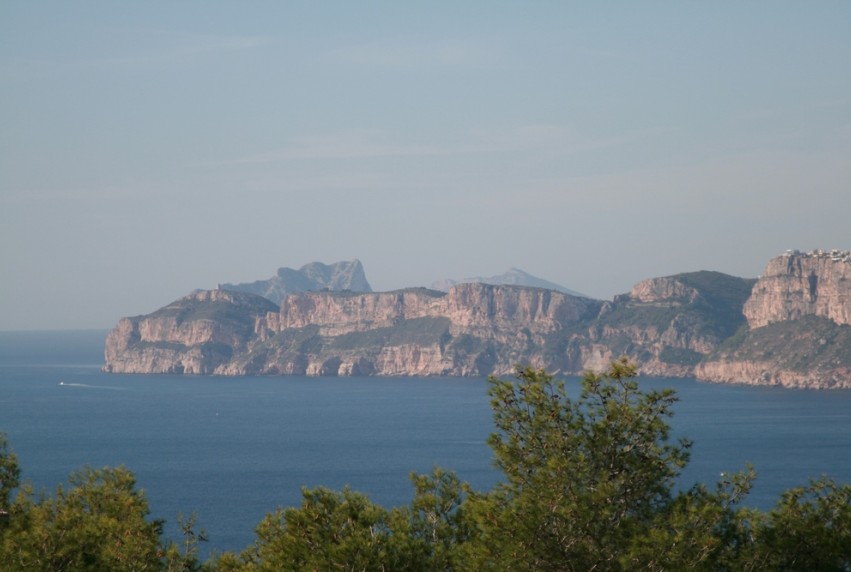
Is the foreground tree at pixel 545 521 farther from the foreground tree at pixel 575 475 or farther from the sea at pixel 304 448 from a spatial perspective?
the sea at pixel 304 448

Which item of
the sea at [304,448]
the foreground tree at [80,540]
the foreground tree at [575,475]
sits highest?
the foreground tree at [575,475]

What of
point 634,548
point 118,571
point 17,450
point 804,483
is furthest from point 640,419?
point 17,450

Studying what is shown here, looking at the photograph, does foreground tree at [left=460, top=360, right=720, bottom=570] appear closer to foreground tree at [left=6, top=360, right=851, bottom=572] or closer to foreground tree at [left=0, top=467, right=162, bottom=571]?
foreground tree at [left=6, top=360, right=851, bottom=572]

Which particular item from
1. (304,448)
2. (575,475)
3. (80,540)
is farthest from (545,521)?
(304,448)

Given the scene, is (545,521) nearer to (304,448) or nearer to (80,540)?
(80,540)

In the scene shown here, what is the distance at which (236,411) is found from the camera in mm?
196125

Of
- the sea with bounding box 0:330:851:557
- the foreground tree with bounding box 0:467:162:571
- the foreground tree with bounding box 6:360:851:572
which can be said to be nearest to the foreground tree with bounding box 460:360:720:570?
the foreground tree with bounding box 6:360:851:572

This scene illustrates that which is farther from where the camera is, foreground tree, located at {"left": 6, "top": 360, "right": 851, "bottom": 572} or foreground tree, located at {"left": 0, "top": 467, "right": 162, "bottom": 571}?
foreground tree, located at {"left": 0, "top": 467, "right": 162, "bottom": 571}

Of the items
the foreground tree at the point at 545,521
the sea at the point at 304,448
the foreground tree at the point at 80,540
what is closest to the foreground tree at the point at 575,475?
the foreground tree at the point at 545,521

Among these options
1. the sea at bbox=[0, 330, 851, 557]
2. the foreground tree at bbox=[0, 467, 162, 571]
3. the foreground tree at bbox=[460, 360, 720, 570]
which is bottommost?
the sea at bbox=[0, 330, 851, 557]

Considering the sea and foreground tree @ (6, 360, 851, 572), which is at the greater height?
foreground tree @ (6, 360, 851, 572)

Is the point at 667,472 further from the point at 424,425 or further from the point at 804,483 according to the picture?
the point at 424,425

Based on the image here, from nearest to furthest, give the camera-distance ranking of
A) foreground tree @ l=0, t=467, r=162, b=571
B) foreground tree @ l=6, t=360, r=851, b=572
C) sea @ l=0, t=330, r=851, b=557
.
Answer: foreground tree @ l=6, t=360, r=851, b=572 < foreground tree @ l=0, t=467, r=162, b=571 < sea @ l=0, t=330, r=851, b=557

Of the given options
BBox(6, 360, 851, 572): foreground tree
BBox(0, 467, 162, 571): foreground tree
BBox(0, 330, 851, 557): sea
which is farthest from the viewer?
BBox(0, 330, 851, 557): sea
